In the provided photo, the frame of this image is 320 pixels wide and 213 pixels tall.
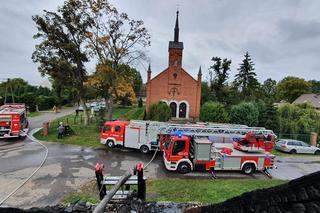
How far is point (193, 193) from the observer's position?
31.3 feet

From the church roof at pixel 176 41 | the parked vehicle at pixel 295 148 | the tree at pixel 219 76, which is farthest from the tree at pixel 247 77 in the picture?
the parked vehicle at pixel 295 148

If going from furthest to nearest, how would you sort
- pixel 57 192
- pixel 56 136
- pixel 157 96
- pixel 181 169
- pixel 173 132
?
pixel 157 96 → pixel 56 136 → pixel 173 132 → pixel 181 169 → pixel 57 192

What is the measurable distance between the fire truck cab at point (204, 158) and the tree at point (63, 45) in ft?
51.4

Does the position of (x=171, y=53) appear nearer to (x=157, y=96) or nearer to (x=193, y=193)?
(x=157, y=96)

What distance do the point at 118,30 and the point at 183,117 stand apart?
15680mm

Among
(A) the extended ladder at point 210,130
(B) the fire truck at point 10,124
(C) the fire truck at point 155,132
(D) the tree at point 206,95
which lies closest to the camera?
(A) the extended ladder at point 210,130

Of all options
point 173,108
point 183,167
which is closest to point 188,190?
point 183,167

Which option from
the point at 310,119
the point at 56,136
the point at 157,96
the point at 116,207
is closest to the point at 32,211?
the point at 116,207

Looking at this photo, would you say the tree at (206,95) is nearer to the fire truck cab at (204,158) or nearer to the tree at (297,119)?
the tree at (297,119)

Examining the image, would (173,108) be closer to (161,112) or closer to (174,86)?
(174,86)

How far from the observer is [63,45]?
21.4m

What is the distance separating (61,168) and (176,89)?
2201 centimetres

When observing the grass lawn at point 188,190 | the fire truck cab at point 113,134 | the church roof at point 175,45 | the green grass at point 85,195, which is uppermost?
the church roof at point 175,45

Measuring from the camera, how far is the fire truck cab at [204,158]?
473 inches
